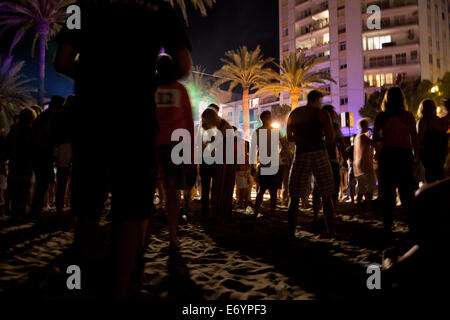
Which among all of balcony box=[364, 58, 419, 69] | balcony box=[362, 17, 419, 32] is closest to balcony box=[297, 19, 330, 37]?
balcony box=[362, 17, 419, 32]

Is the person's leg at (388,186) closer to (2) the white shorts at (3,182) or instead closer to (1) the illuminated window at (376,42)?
(2) the white shorts at (3,182)

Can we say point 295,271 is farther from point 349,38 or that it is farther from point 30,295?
point 349,38

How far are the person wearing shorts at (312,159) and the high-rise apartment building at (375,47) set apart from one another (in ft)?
157

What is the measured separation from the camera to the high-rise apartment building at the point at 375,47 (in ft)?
156

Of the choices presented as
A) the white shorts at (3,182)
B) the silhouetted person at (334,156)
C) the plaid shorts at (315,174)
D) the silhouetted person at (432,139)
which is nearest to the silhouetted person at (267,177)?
the silhouetted person at (334,156)

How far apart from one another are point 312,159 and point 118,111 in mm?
2858

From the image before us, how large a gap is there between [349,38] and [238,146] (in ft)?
172

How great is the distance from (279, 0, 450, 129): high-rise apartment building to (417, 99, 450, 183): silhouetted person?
46.1 metres

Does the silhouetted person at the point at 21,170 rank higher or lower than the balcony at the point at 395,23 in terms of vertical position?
lower

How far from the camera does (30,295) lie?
1.95m

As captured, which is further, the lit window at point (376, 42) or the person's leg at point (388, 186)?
the lit window at point (376, 42)

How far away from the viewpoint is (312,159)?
376cm

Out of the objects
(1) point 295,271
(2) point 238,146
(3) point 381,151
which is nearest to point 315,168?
(3) point 381,151

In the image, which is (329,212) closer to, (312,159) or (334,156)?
(312,159)
